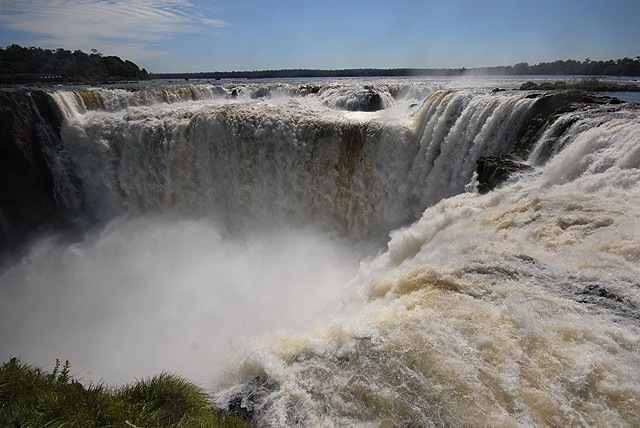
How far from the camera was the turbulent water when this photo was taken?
3906 mm

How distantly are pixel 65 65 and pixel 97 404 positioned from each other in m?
51.1

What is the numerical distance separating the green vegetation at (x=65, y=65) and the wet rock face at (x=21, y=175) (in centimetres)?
2583

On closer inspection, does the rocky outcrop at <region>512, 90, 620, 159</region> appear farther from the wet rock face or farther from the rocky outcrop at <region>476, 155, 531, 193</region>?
the wet rock face

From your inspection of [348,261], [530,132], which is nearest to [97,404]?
[348,261]

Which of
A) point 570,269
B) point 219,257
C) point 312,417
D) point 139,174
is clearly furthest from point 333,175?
point 312,417

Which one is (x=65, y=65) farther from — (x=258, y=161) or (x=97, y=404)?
(x=97, y=404)

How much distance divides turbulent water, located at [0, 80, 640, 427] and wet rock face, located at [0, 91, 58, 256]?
633 millimetres

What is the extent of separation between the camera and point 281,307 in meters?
10.2

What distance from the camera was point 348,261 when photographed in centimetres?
1263

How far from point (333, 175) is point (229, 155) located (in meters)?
3.84

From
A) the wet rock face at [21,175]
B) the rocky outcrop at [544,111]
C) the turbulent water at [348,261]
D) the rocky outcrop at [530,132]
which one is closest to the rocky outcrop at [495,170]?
the rocky outcrop at [530,132]

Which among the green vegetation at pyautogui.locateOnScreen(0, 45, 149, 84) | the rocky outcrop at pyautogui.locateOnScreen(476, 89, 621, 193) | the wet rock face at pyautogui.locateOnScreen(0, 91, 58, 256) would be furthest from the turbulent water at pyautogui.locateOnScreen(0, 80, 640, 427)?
the green vegetation at pyautogui.locateOnScreen(0, 45, 149, 84)

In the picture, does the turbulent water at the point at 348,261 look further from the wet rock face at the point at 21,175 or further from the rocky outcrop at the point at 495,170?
the wet rock face at the point at 21,175

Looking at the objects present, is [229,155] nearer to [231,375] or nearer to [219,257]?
[219,257]
